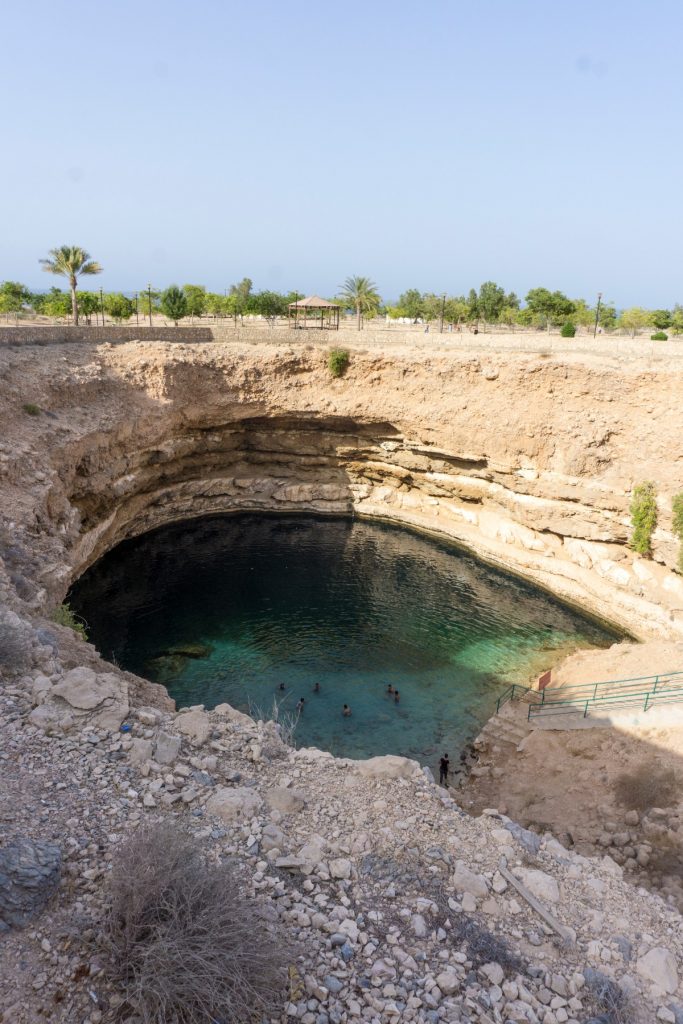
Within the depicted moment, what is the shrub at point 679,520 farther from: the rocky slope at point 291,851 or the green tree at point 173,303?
the green tree at point 173,303

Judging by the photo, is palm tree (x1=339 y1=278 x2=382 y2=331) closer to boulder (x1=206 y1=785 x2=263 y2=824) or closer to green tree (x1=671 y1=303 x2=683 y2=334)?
green tree (x1=671 y1=303 x2=683 y2=334)

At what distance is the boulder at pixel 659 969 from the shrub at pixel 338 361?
33893 millimetres

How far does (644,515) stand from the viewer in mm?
30844

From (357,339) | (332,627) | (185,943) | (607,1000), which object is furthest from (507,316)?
(185,943)

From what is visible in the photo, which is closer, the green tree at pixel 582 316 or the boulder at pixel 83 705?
the boulder at pixel 83 705

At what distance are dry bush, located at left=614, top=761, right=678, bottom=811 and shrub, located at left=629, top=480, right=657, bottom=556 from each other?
15216 mm

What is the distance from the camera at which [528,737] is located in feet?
68.6

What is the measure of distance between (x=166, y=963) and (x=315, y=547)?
30.9 m

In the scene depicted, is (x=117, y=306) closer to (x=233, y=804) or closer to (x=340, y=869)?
(x=233, y=804)

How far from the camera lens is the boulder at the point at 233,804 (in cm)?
975

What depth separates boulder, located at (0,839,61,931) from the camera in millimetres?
7273

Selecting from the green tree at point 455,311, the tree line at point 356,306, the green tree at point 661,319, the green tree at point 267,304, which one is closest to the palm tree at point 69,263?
the tree line at point 356,306

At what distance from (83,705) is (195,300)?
188 ft

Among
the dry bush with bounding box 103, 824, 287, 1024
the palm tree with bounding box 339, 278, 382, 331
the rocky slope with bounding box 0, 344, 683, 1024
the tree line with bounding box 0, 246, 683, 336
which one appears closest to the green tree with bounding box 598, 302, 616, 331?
the tree line with bounding box 0, 246, 683, 336
